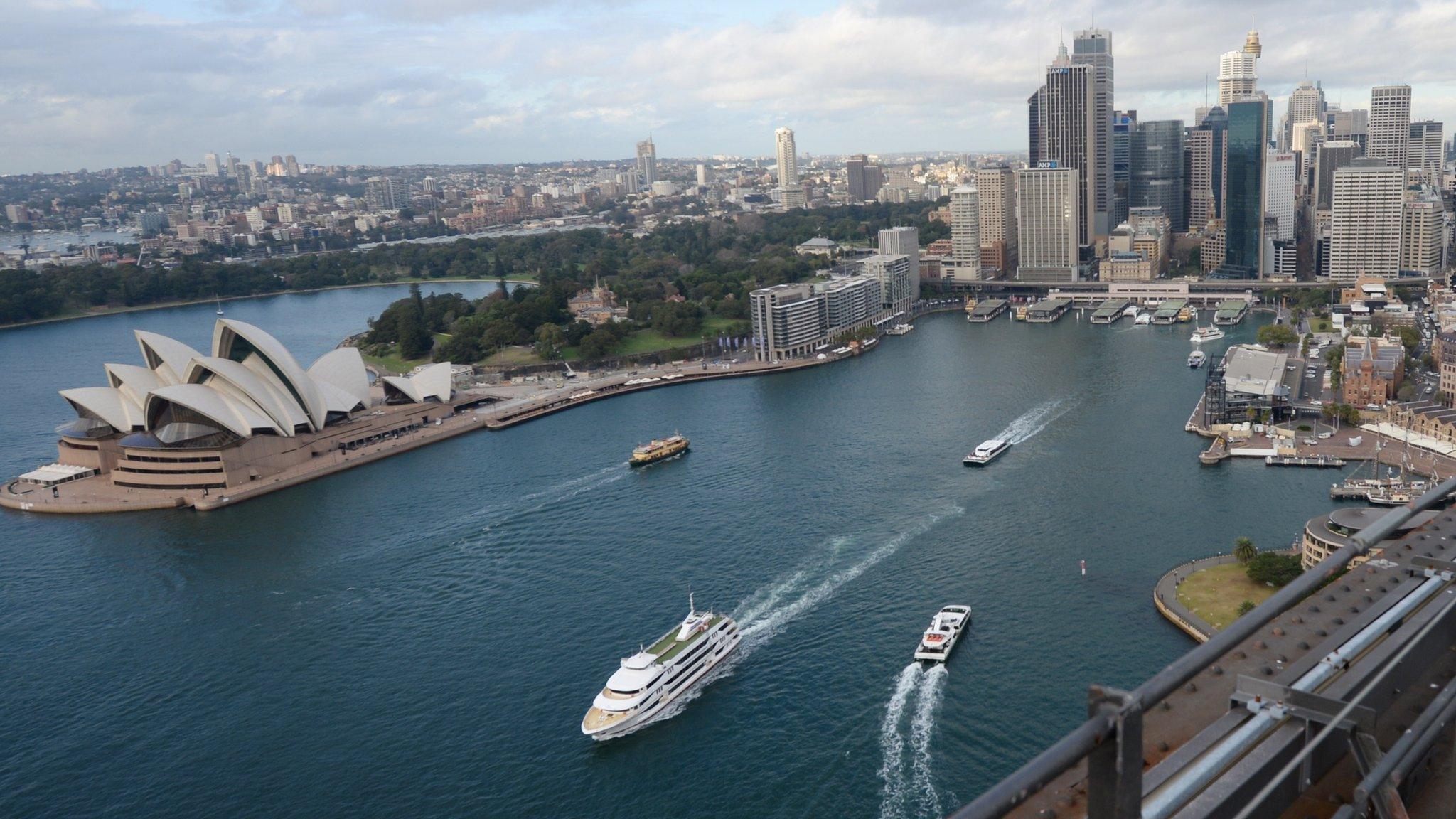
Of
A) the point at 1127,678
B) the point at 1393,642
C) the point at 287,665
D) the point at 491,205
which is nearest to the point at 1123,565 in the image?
the point at 1127,678

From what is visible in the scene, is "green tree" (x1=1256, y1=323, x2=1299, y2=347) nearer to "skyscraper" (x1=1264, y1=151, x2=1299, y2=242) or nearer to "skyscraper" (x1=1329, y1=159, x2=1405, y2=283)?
"skyscraper" (x1=1329, y1=159, x2=1405, y2=283)

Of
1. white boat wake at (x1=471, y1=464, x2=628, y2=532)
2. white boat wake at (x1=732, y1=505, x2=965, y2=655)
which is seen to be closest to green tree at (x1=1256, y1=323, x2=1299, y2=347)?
white boat wake at (x1=732, y1=505, x2=965, y2=655)

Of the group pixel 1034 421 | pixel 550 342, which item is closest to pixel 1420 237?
pixel 1034 421

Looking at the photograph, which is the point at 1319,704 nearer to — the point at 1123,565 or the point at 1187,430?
the point at 1123,565

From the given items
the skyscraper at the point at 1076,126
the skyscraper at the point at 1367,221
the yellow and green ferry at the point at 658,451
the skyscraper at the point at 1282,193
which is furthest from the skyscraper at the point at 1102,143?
the yellow and green ferry at the point at 658,451

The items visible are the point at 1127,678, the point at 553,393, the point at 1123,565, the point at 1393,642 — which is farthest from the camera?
the point at 553,393

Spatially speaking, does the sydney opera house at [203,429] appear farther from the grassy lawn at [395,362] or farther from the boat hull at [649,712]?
the boat hull at [649,712]
